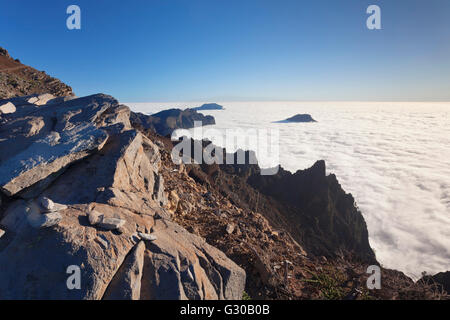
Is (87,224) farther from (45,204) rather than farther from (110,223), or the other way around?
(45,204)

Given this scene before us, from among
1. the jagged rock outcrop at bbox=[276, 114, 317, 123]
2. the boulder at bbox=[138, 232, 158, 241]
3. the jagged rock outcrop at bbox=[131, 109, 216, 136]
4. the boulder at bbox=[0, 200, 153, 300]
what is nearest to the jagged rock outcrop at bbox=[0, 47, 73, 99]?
the boulder at bbox=[0, 200, 153, 300]

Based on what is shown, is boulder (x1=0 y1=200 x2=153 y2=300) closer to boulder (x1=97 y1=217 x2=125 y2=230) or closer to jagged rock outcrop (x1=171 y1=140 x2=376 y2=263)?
boulder (x1=97 y1=217 x2=125 y2=230)

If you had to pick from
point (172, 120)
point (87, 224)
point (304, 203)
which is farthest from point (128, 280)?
point (172, 120)

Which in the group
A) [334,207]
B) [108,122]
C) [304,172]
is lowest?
[334,207]

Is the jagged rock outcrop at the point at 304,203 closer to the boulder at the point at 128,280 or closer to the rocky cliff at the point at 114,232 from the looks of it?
the rocky cliff at the point at 114,232

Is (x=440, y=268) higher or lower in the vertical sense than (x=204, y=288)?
lower

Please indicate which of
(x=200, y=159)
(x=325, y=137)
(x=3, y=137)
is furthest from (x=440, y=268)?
(x=325, y=137)

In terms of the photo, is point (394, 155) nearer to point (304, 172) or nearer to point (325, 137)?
point (325, 137)
